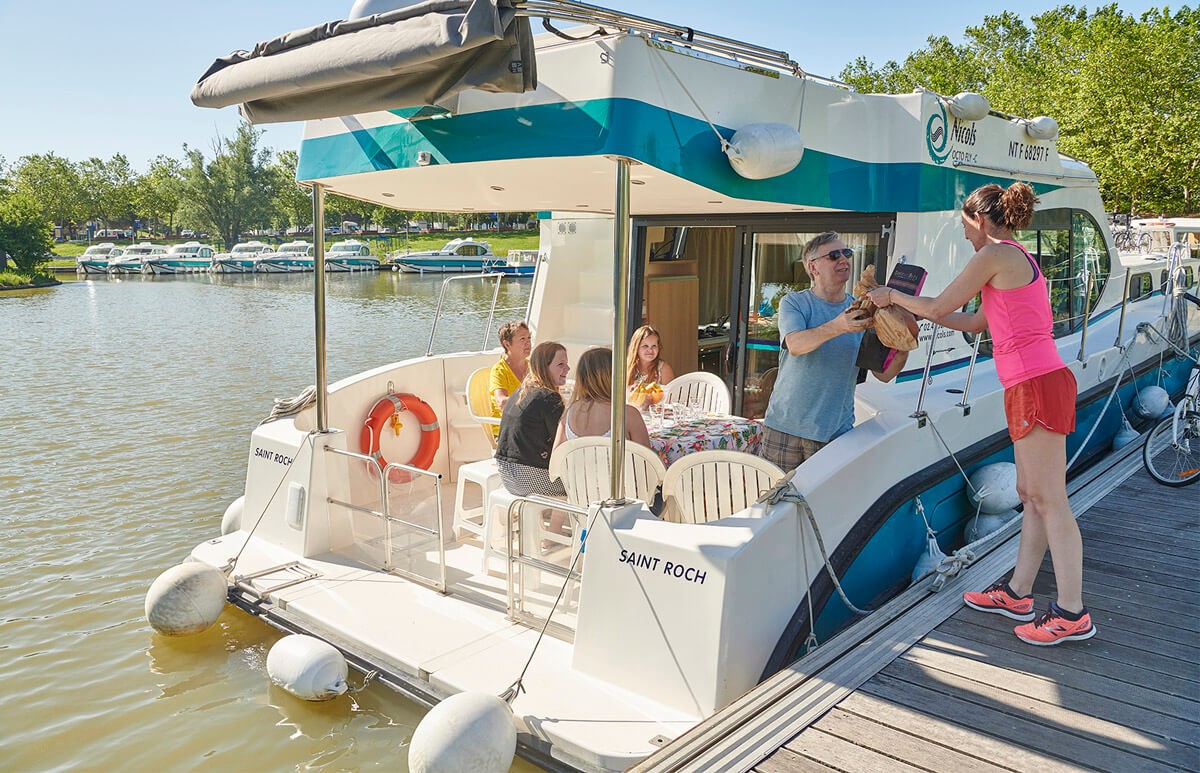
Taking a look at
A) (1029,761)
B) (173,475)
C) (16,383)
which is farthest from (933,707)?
(16,383)

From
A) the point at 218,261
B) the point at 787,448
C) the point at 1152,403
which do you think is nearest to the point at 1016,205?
the point at 787,448

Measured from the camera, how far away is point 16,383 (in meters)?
15.0

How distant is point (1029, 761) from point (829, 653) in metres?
0.78

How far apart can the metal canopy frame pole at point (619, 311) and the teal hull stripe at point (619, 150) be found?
0.14 meters

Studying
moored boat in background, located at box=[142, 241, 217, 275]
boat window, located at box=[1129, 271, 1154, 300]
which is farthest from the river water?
moored boat in background, located at box=[142, 241, 217, 275]

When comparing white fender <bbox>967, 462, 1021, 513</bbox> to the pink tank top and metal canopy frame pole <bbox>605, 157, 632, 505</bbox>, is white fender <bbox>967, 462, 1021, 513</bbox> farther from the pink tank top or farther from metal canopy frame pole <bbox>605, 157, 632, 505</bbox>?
metal canopy frame pole <bbox>605, 157, 632, 505</bbox>

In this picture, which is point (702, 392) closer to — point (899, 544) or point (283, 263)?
point (899, 544)

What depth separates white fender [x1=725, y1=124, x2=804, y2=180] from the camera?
3510 mm

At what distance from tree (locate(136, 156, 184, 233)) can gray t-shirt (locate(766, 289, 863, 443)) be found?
75.1 m

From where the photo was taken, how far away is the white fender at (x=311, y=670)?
3.66 meters

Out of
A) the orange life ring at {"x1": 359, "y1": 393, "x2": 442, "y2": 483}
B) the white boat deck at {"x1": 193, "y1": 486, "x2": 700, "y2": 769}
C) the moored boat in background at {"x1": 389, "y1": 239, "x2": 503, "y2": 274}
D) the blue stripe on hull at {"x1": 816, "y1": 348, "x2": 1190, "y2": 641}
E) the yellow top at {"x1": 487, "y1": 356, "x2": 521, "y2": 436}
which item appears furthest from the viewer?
the moored boat in background at {"x1": 389, "y1": 239, "x2": 503, "y2": 274}

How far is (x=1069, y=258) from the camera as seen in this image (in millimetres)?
6414

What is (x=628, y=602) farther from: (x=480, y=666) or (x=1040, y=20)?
(x=1040, y=20)

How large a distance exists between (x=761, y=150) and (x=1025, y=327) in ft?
4.01
